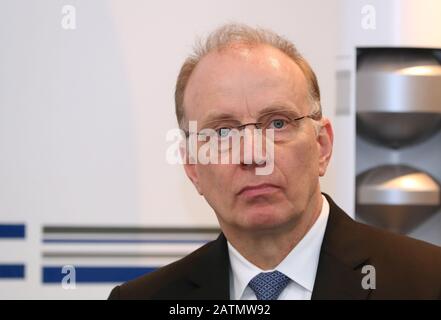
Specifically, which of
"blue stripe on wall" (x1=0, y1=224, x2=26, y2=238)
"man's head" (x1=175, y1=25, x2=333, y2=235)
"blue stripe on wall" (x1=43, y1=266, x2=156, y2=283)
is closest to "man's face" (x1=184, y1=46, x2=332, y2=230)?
"man's head" (x1=175, y1=25, x2=333, y2=235)

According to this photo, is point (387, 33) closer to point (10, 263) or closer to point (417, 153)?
point (417, 153)

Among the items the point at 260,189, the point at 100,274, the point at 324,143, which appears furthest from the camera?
the point at 100,274

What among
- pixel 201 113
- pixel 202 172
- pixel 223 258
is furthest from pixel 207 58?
pixel 223 258

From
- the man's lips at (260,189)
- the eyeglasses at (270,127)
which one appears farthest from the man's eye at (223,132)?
the man's lips at (260,189)

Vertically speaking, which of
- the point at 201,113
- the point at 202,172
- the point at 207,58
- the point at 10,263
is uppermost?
the point at 207,58

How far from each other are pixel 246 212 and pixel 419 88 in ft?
2.00

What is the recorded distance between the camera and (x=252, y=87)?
4.35 ft

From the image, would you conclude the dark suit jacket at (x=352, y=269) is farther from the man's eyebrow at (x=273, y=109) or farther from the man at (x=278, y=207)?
the man's eyebrow at (x=273, y=109)

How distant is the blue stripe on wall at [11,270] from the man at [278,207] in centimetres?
41

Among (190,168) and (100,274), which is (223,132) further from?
(100,274)

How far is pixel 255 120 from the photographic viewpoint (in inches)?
52.2

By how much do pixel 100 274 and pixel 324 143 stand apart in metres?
0.62

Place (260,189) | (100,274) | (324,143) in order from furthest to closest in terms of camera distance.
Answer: (100,274)
(324,143)
(260,189)

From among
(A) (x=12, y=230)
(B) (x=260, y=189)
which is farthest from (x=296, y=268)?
(A) (x=12, y=230)
